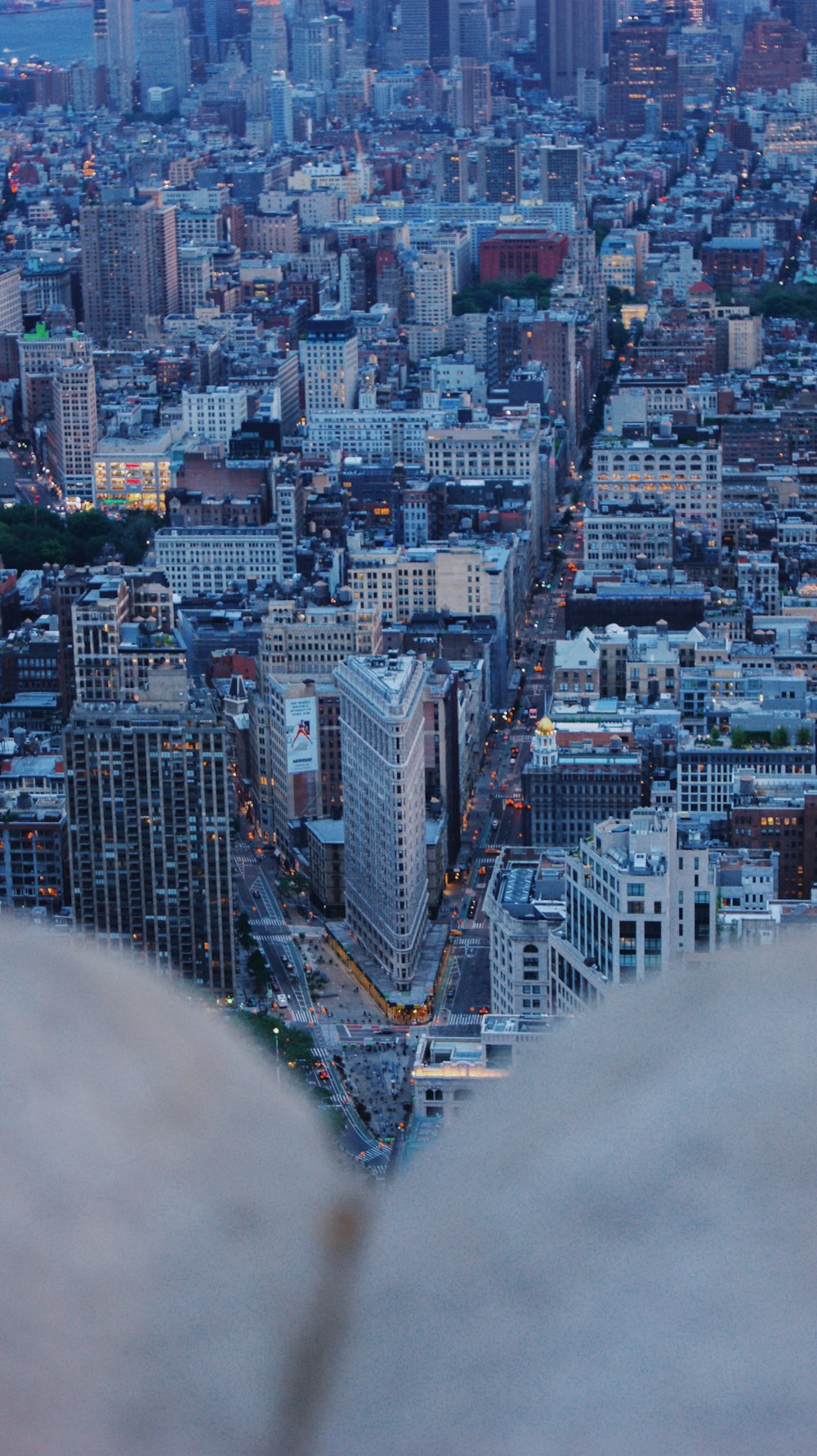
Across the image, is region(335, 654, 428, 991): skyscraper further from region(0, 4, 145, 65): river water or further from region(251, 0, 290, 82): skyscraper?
region(0, 4, 145, 65): river water

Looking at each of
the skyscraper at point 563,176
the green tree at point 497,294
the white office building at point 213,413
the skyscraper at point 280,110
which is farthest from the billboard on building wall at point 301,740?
the skyscraper at point 280,110

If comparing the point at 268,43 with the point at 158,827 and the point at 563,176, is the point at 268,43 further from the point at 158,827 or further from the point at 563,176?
the point at 158,827

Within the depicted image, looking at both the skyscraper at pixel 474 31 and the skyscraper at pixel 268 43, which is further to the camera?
the skyscraper at pixel 268 43

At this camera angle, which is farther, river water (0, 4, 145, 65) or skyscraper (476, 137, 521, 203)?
river water (0, 4, 145, 65)

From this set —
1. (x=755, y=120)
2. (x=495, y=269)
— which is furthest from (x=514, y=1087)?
(x=755, y=120)

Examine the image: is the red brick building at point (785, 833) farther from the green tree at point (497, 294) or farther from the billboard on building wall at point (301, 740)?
the green tree at point (497, 294)

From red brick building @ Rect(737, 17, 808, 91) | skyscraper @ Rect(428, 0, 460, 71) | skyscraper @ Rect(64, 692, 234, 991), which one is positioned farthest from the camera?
skyscraper @ Rect(428, 0, 460, 71)

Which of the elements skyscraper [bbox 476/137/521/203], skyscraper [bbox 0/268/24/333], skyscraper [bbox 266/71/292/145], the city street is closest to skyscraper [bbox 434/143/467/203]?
skyscraper [bbox 476/137/521/203]
